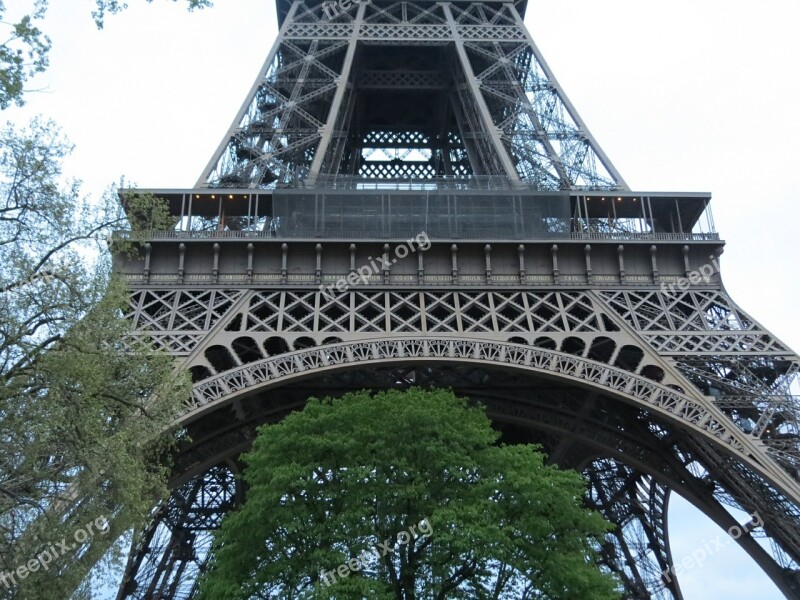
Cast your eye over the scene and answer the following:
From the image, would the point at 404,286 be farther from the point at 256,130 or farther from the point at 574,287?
the point at 256,130

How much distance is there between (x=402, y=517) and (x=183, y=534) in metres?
21.1

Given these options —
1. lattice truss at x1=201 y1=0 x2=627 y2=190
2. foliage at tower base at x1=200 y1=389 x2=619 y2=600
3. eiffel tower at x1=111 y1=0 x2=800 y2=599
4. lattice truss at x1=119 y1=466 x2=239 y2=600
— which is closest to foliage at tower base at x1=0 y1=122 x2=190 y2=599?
foliage at tower base at x1=200 y1=389 x2=619 y2=600

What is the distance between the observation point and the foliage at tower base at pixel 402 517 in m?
17.7

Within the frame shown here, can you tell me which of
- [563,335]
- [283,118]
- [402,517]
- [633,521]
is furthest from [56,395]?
[633,521]

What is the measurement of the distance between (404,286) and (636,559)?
17462 mm

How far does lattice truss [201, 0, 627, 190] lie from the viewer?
3055 cm

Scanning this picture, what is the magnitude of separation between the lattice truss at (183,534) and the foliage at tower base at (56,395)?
21.3 meters

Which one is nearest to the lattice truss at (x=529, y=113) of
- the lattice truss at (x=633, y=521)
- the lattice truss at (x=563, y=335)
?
the lattice truss at (x=563, y=335)

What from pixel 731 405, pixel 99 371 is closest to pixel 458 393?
pixel 731 405

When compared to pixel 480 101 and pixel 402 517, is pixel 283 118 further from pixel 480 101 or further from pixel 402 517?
pixel 402 517

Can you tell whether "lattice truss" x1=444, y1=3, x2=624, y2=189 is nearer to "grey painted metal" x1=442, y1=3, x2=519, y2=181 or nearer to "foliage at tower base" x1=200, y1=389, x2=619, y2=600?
"grey painted metal" x1=442, y1=3, x2=519, y2=181

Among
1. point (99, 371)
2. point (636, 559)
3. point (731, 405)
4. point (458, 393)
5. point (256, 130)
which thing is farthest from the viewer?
point (636, 559)

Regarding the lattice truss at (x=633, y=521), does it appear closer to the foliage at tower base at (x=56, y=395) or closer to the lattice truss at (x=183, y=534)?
the lattice truss at (x=183, y=534)

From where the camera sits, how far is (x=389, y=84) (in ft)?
133
